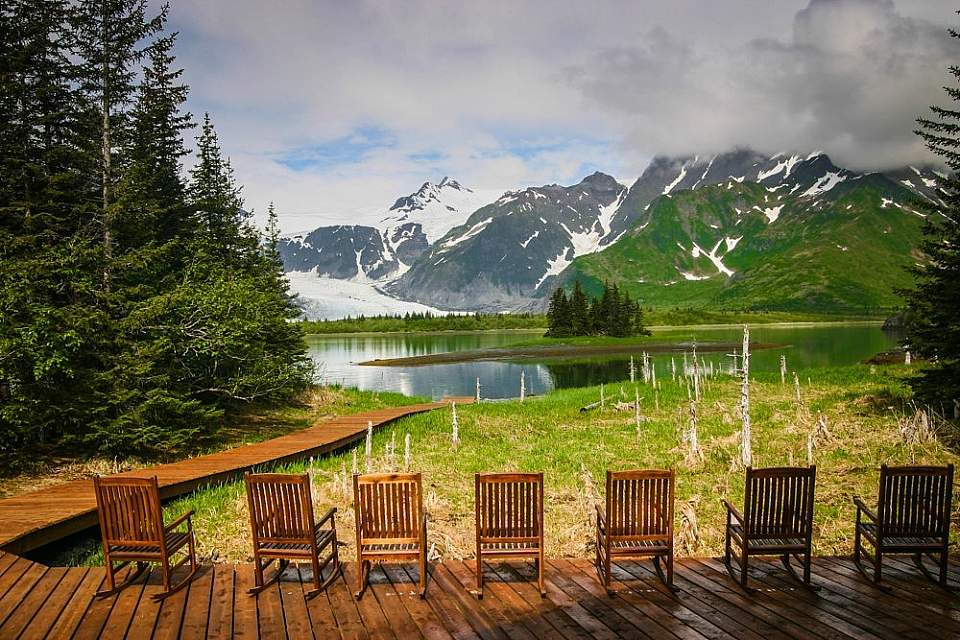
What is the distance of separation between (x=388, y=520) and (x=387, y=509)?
151 millimetres

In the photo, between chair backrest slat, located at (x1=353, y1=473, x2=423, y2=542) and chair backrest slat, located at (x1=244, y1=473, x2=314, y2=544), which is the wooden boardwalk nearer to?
chair backrest slat, located at (x1=244, y1=473, x2=314, y2=544)

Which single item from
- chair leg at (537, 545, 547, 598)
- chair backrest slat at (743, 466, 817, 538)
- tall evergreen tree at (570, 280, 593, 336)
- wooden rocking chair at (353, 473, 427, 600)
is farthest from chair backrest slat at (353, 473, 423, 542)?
tall evergreen tree at (570, 280, 593, 336)

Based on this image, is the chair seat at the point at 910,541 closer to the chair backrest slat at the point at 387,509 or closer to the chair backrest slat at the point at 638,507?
the chair backrest slat at the point at 638,507

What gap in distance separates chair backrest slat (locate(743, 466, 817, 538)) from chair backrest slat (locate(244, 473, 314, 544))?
5.54 metres

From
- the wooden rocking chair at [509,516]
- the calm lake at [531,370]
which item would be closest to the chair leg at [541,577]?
the wooden rocking chair at [509,516]

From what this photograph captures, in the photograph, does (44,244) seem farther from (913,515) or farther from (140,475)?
(913,515)

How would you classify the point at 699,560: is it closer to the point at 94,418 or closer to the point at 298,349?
the point at 94,418

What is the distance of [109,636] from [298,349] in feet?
86.5

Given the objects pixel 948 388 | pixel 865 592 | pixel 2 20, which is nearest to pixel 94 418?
pixel 2 20

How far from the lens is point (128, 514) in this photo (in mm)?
7344

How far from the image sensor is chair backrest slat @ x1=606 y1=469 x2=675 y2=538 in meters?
7.45

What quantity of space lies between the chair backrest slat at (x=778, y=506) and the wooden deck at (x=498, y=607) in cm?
73

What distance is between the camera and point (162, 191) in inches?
1016

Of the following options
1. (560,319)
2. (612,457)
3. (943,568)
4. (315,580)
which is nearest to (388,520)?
(315,580)
